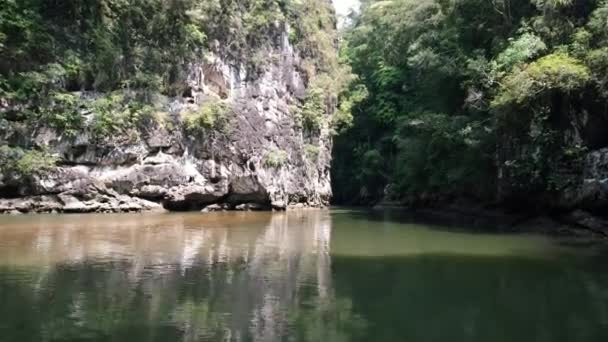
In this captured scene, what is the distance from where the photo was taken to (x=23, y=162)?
2130cm

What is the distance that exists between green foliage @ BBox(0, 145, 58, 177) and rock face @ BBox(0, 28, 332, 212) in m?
0.31

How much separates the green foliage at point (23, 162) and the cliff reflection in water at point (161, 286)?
661 cm

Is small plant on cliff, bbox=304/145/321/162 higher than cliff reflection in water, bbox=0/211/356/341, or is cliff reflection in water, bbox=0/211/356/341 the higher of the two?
small plant on cliff, bbox=304/145/321/162

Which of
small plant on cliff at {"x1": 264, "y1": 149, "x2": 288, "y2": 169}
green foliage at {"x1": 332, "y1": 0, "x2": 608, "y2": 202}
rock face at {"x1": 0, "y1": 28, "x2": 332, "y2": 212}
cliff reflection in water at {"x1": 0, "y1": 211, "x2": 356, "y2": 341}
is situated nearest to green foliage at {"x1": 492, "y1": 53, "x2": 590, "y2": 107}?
green foliage at {"x1": 332, "y1": 0, "x2": 608, "y2": 202}

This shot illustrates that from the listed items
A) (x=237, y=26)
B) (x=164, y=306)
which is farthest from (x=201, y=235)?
(x=237, y=26)

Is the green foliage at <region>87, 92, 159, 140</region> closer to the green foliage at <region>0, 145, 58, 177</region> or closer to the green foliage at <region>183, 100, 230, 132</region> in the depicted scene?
the green foliage at <region>183, 100, 230, 132</region>

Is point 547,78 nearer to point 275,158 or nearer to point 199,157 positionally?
point 275,158

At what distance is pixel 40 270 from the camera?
9.41m

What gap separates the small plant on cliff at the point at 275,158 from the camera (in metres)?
28.6

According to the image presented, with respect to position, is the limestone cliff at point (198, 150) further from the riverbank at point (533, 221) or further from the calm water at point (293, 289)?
the riverbank at point (533, 221)

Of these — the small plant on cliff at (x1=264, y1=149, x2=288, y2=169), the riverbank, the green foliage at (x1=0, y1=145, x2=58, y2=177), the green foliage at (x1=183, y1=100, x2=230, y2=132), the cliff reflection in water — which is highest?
the green foliage at (x1=183, y1=100, x2=230, y2=132)

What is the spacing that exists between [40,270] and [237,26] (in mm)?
21628

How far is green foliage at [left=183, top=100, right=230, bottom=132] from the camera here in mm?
26000

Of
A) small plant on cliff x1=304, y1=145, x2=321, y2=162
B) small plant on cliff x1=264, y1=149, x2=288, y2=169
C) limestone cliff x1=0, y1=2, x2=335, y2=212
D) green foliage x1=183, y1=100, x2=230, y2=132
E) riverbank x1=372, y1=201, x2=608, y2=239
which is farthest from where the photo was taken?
small plant on cliff x1=304, y1=145, x2=321, y2=162
